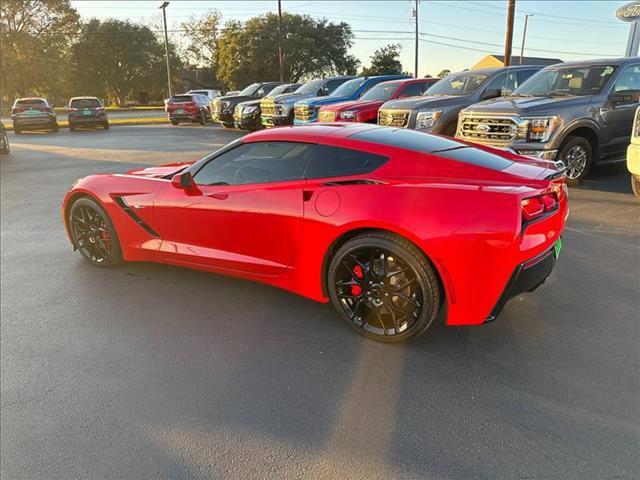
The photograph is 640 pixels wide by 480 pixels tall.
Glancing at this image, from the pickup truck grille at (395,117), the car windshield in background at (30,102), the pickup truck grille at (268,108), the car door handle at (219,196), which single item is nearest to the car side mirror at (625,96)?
the pickup truck grille at (395,117)

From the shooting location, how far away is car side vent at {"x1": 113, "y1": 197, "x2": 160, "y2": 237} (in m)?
4.29

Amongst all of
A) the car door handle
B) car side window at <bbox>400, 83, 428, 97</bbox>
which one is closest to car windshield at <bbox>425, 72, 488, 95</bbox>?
car side window at <bbox>400, 83, 428, 97</bbox>

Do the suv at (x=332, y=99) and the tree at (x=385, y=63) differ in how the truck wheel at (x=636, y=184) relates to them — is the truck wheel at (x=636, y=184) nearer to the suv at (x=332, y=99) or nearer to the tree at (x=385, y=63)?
the suv at (x=332, y=99)

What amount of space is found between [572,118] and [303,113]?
26.5 ft

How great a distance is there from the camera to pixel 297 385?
2.85 metres

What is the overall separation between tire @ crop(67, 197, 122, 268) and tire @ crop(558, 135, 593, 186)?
629 cm

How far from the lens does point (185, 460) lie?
→ 7.64 ft

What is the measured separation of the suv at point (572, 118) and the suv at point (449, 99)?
4.57 feet

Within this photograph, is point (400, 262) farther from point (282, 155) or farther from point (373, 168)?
point (282, 155)

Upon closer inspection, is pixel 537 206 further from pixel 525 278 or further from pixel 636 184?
pixel 636 184

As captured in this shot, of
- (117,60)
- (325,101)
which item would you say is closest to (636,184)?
(325,101)

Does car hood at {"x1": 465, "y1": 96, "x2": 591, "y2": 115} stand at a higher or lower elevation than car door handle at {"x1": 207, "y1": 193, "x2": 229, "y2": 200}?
higher

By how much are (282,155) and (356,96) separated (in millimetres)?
11127

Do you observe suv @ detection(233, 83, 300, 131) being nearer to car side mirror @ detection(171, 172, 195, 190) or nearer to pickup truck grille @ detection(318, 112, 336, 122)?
pickup truck grille @ detection(318, 112, 336, 122)
